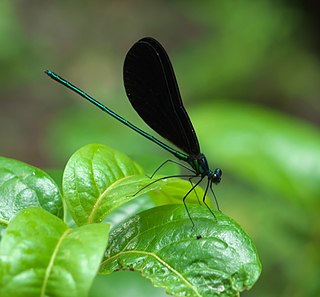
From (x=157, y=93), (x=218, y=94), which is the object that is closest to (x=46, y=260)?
(x=157, y=93)

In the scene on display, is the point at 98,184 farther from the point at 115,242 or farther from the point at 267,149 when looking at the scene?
the point at 267,149

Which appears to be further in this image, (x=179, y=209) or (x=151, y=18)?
(x=151, y=18)

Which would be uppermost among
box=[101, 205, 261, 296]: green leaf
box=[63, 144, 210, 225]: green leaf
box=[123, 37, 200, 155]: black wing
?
box=[123, 37, 200, 155]: black wing

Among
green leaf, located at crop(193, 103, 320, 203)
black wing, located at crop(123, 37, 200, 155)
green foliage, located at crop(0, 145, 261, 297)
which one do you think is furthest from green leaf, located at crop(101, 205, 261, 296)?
green leaf, located at crop(193, 103, 320, 203)

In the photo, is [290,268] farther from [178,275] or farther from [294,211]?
[178,275]

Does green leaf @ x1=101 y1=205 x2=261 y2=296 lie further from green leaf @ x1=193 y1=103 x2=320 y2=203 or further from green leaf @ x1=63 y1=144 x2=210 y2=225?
green leaf @ x1=193 y1=103 x2=320 y2=203

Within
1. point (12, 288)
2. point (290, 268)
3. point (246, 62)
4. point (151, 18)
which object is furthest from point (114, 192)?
point (151, 18)
